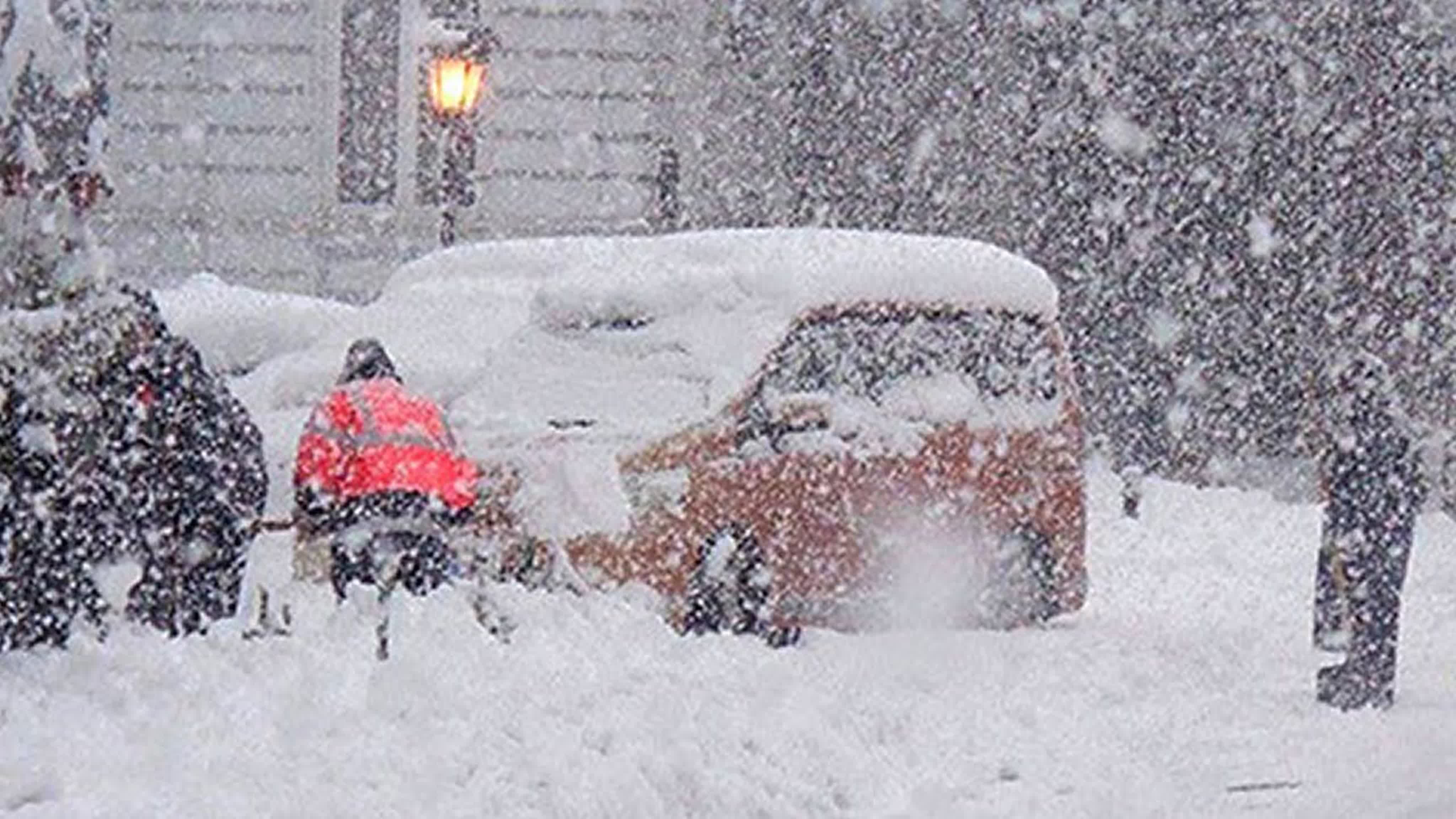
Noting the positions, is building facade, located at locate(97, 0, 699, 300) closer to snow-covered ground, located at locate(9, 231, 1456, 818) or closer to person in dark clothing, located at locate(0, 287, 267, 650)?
snow-covered ground, located at locate(9, 231, 1456, 818)

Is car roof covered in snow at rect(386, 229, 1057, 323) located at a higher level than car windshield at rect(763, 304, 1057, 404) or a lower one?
higher

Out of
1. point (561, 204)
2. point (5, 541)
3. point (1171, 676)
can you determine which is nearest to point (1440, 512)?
point (561, 204)

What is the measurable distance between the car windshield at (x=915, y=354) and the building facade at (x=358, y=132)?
11.3 meters

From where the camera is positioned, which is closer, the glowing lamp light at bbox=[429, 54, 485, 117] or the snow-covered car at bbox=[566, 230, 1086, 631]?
the snow-covered car at bbox=[566, 230, 1086, 631]

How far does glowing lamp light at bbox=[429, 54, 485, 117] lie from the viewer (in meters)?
18.3

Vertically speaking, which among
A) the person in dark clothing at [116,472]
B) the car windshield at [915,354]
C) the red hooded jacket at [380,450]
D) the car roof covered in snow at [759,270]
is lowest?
the car windshield at [915,354]

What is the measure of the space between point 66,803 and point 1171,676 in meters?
6.33

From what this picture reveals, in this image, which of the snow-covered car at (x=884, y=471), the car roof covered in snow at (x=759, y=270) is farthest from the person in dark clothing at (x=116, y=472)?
the car roof covered in snow at (x=759, y=270)

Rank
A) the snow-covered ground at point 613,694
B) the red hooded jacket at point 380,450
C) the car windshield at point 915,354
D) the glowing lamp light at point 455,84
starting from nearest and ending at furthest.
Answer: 1. the snow-covered ground at point 613,694
2. the red hooded jacket at point 380,450
3. the car windshield at point 915,354
4. the glowing lamp light at point 455,84

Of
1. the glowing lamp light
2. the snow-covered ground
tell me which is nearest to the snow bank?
the snow-covered ground

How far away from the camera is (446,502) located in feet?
27.2

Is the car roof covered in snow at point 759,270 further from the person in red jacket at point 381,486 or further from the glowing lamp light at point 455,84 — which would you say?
the glowing lamp light at point 455,84

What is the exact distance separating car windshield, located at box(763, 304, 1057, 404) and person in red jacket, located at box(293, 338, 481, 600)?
8.68ft

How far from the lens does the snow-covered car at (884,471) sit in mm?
10383
